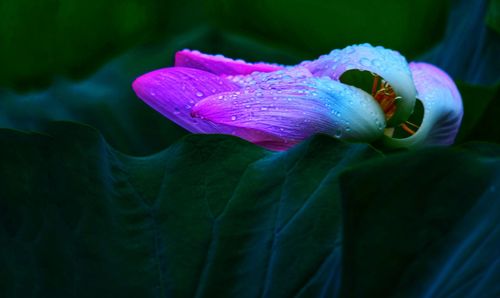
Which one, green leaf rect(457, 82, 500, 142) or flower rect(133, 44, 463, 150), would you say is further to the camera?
green leaf rect(457, 82, 500, 142)

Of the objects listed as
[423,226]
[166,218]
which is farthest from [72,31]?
[423,226]

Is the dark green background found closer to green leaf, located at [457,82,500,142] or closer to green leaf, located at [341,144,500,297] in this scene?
green leaf, located at [341,144,500,297]

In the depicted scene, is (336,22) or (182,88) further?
(336,22)

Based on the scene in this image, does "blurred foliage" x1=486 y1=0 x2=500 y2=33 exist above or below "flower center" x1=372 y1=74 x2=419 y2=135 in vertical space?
below

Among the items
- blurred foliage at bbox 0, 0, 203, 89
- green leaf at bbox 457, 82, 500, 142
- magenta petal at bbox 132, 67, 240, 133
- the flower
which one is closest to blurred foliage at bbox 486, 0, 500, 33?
green leaf at bbox 457, 82, 500, 142

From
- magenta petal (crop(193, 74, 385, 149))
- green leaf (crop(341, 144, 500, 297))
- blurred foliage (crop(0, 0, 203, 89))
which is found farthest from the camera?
blurred foliage (crop(0, 0, 203, 89))

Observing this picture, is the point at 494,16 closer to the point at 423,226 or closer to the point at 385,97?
the point at 385,97

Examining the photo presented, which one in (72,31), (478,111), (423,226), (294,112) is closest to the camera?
(423,226)

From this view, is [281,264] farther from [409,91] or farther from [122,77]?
[122,77]
